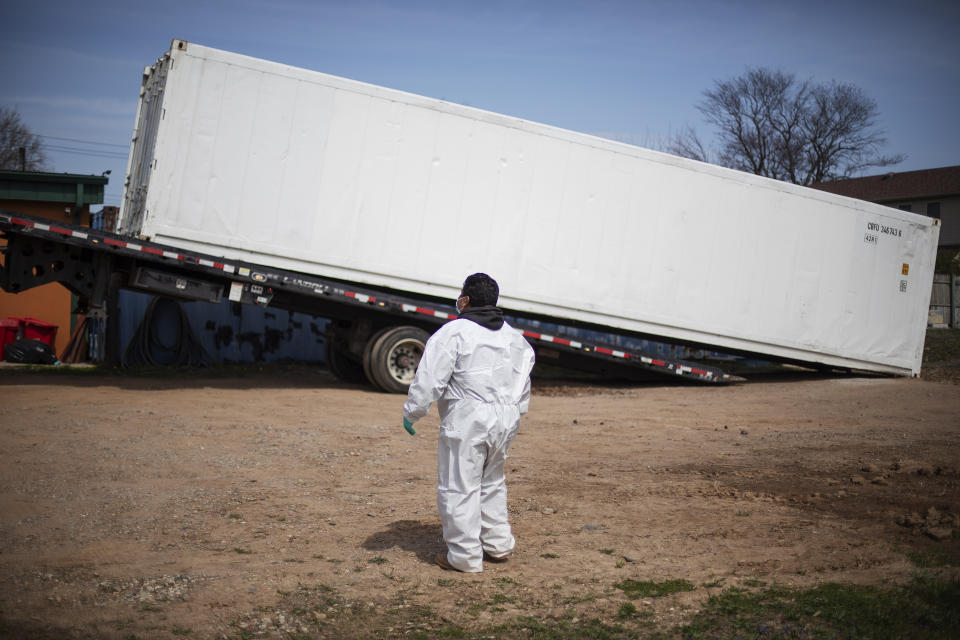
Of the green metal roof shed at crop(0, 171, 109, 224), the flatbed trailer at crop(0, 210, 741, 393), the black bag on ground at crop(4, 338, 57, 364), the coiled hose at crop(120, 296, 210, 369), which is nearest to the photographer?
the flatbed trailer at crop(0, 210, 741, 393)

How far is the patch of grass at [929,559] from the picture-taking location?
4566 millimetres

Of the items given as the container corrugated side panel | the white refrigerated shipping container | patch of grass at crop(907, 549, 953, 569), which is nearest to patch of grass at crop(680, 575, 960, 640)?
patch of grass at crop(907, 549, 953, 569)

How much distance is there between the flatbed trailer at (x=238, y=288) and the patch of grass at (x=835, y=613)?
8.23 metres

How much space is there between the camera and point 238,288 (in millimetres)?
11297

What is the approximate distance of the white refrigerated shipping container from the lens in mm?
10961

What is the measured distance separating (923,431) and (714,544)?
17.2 feet

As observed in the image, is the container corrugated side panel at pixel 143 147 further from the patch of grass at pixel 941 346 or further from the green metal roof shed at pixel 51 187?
the patch of grass at pixel 941 346

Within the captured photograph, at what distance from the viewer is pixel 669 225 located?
13.1 metres

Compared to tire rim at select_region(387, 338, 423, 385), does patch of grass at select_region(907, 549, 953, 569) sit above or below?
below

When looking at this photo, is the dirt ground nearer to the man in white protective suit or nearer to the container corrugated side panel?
the man in white protective suit

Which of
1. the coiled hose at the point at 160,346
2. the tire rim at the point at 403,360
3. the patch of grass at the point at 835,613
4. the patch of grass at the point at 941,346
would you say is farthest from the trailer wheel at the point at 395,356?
the patch of grass at the point at 941,346

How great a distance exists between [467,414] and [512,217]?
26.2ft

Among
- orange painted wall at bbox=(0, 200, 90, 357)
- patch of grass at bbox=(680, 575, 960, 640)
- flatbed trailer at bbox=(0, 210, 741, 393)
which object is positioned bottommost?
patch of grass at bbox=(680, 575, 960, 640)

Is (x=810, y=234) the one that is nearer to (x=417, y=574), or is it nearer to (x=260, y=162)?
(x=260, y=162)
